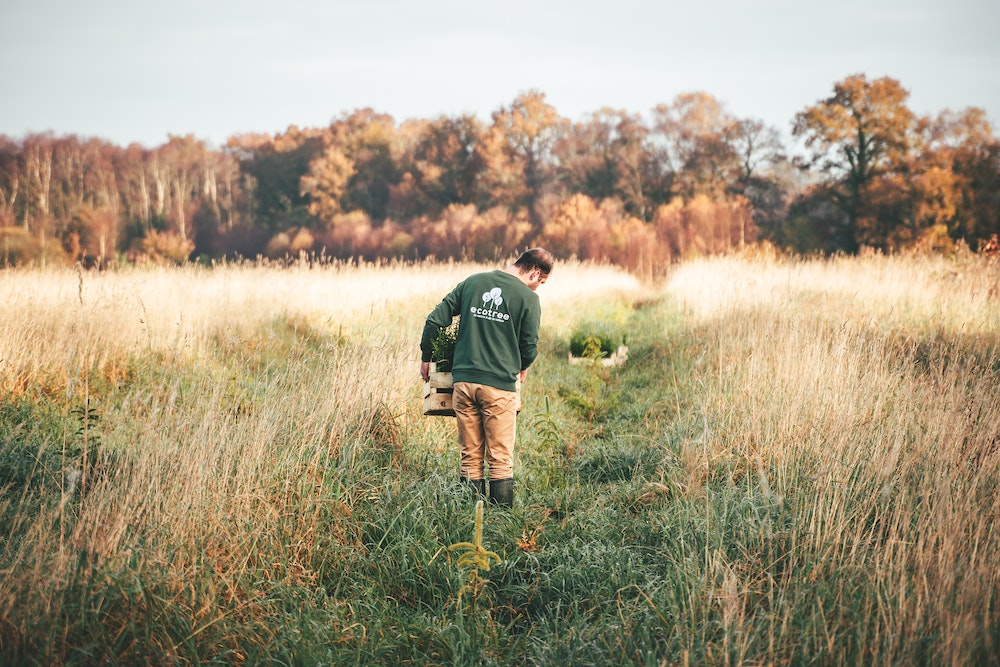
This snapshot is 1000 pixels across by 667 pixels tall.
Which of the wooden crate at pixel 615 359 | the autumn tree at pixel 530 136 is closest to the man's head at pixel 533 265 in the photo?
the wooden crate at pixel 615 359

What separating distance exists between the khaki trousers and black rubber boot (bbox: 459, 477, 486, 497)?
3cm

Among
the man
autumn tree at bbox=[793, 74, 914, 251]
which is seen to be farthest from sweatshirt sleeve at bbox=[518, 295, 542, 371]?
autumn tree at bbox=[793, 74, 914, 251]

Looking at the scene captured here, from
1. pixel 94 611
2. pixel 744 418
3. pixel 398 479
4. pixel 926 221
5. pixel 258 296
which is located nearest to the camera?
pixel 94 611

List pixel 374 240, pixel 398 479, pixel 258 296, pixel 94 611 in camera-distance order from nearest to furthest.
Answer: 1. pixel 94 611
2. pixel 398 479
3. pixel 258 296
4. pixel 374 240

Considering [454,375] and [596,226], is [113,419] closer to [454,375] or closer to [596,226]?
[454,375]

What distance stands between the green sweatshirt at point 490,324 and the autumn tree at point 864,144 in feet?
87.4

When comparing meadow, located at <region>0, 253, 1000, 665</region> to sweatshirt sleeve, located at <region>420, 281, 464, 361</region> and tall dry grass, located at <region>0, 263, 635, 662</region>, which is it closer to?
tall dry grass, located at <region>0, 263, 635, 662</region>

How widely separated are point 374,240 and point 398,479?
34.8 metres

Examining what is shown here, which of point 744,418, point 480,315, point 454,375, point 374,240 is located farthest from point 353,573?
point 374,240

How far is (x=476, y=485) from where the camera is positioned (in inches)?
193

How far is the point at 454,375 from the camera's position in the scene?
4.95 metres

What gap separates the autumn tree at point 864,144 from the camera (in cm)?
2702

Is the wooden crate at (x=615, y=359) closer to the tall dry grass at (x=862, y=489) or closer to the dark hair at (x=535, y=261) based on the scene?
the tall dry grass at (x=862, y=489)

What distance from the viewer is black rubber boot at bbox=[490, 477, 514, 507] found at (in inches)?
193
